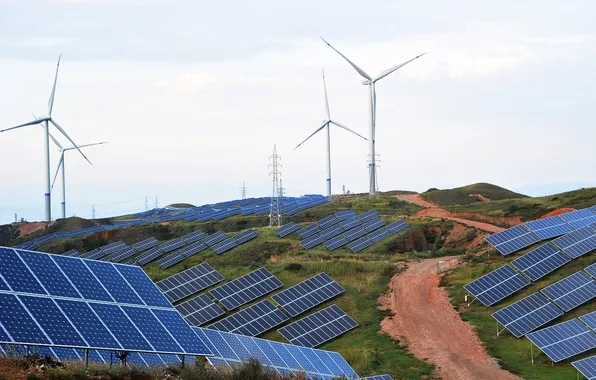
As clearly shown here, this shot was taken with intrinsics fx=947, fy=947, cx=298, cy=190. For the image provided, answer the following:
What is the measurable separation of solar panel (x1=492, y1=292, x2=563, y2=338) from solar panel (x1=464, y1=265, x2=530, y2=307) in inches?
157

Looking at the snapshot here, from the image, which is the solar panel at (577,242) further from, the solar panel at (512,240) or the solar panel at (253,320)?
the solar panel at (253,320)

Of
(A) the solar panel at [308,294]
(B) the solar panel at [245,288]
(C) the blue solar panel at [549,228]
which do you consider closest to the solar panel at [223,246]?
Answer: (B) the solar panel at [245,288]

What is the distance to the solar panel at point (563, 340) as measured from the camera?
53.4 m

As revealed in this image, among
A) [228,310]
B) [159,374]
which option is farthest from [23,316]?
[228,310]

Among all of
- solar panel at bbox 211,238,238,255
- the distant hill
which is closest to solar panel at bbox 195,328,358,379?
solar panel at bbox 211,238,238,255

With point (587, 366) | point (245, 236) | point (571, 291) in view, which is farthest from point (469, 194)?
point (587, 366)

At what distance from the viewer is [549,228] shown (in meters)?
79.2

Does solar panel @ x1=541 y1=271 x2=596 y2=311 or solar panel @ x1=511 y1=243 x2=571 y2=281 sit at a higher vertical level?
solar panel @ x1=511 y1=243 x2=571 y2=281

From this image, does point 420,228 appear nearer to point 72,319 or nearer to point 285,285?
point 285,285

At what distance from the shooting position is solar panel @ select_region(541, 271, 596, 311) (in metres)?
61.2

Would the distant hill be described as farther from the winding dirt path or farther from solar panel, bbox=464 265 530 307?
solar panel, bbox=464 265 530 307

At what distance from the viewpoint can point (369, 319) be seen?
67.3 metres

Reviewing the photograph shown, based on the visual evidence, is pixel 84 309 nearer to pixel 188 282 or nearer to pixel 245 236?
pixel 188 282

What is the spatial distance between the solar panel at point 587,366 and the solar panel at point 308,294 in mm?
22869
